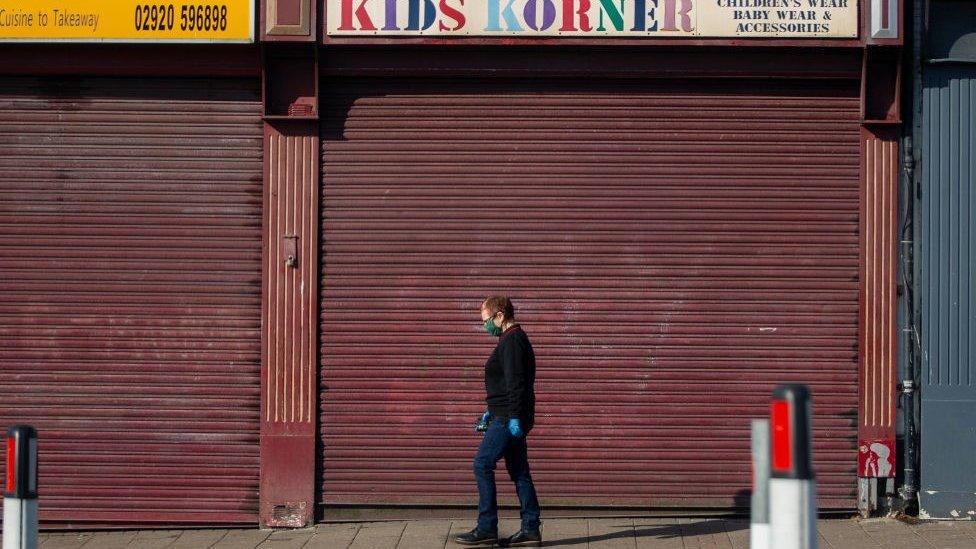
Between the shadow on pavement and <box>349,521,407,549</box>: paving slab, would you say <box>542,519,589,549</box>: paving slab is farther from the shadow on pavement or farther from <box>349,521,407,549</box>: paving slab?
<box>349,521,407,549</box>: paving slab

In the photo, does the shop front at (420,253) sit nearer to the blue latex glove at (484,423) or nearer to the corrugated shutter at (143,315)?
the corrugated shutter at (143,315)

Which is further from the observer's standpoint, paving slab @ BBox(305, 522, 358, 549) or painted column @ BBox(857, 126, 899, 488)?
painted column @ BBox(857, 126, 899, 488)

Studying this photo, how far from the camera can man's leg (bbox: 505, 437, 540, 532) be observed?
8.71 m

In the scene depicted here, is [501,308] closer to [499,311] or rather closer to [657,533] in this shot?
[499,311]

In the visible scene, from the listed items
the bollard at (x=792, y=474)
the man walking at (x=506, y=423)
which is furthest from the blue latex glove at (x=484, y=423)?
the bollard at (x=792, y=474)

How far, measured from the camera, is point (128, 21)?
9.74 meters

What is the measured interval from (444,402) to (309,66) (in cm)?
300

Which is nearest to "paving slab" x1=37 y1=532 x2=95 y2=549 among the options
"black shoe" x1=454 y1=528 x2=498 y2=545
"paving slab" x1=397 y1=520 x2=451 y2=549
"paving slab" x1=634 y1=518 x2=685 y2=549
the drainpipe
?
"paving slab" x1=397 y1=520 x2=451 y2=549

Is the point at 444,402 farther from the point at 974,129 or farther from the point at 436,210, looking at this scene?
the point at 974,129

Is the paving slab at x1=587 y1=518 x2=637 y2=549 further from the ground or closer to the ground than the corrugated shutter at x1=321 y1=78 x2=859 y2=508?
closer to the ground

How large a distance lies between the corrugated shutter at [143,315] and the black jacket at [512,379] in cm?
231

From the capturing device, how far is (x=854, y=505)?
31.9ft

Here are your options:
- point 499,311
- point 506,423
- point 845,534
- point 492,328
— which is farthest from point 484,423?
point 845,534

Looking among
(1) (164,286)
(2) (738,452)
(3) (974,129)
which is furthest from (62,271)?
(3) (974,129)
